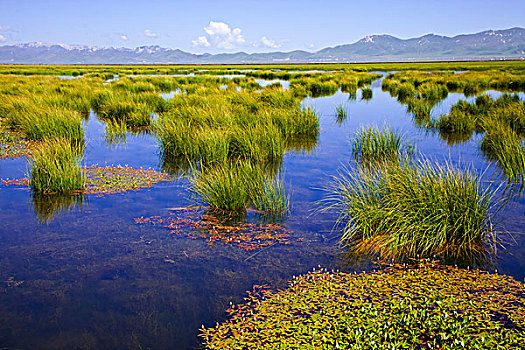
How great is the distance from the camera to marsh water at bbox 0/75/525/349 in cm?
479

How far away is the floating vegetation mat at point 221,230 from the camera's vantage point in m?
7.00

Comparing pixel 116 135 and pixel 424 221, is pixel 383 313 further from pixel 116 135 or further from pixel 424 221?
pixel 116 135

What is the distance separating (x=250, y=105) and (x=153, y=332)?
15573mm

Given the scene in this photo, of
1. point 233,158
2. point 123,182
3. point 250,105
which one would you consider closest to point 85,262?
point 123,182

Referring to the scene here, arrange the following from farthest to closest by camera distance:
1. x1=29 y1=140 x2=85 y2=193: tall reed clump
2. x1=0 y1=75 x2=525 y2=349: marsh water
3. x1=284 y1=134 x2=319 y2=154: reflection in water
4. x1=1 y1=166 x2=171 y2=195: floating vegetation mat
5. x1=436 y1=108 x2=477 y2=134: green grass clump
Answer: x1=436 y1=108 x2=477 y2=134: green grass clump → x1=284 y1=134 x2=319 y2=154: reflection in water → x1=1 y1=166 x2=171 y2=195: floating vegetation mat → x1=29 y1=140 x2=85 y2=193: tall reed clump → x1=0 y1=75 x2=525 y2=349: marsh water

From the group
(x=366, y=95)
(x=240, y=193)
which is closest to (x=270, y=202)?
(x=240, y=193)

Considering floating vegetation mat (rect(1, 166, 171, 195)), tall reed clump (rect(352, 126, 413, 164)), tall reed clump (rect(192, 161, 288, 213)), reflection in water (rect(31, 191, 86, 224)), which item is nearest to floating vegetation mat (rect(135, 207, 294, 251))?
tall reed clump (rect(192, 161, 288, 213))

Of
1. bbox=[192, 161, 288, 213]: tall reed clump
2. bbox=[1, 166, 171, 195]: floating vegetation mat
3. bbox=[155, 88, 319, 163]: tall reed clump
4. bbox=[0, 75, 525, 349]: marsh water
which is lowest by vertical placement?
bbox=[0, 75, 525, 349]: marsh water

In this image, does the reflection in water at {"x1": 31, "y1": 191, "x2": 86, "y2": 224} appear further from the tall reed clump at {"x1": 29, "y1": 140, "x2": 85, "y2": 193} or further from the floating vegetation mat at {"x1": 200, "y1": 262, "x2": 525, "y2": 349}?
the floating vegetation mat at {"x1": 200, "y1": 262, "x2": 525, "y2": 349}

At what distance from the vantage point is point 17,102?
19.2 m

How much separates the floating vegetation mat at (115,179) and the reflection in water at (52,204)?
51cm

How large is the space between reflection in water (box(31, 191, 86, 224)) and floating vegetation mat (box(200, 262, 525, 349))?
5014 mm

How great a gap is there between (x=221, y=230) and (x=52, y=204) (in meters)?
3.97

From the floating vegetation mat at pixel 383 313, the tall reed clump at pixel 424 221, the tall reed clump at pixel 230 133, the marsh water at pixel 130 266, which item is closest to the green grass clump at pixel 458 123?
the tall reed clump at pixel 230 133
